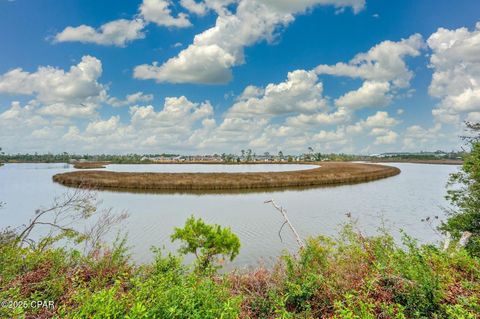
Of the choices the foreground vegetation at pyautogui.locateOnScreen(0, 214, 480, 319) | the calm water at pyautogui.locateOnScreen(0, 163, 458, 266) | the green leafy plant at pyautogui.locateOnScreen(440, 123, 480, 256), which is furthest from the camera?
the calm water at pyautogui.locateOnScreen(0, 163, 458, 266)

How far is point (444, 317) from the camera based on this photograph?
3488 millimetres

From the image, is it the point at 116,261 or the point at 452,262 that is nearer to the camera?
the point at 452,262

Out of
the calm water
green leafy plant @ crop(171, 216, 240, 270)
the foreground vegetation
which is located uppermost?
the foreground vegetation

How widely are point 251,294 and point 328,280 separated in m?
1.30

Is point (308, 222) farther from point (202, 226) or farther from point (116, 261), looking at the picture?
point (116, 261)

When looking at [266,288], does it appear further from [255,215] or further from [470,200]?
[255,215]

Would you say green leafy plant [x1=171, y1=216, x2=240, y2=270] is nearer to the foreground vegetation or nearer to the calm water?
the calm water

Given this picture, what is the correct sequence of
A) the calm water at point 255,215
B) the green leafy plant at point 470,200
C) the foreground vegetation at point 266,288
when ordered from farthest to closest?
the calm water at point 255,215 → the green leafy plant at point 470,200 → the foreground vegetation at point 266,288

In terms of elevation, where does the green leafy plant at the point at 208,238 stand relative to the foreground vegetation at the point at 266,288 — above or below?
below

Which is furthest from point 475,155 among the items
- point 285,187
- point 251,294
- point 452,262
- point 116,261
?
point 285,187

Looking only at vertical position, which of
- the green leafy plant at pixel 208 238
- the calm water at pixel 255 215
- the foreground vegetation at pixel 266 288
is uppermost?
the foreground vegetation at pixel 266 288

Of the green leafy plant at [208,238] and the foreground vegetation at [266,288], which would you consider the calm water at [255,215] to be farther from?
the foreground vegetation at [266,288]

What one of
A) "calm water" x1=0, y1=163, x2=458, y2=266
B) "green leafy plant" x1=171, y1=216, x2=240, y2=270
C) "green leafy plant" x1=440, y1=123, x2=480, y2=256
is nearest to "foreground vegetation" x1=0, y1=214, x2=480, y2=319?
"green leafy plant" x1=171, y1=216, x2=240, y2=270

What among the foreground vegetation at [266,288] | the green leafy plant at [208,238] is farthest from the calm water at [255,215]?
the foreground vegetation at [266,288]
